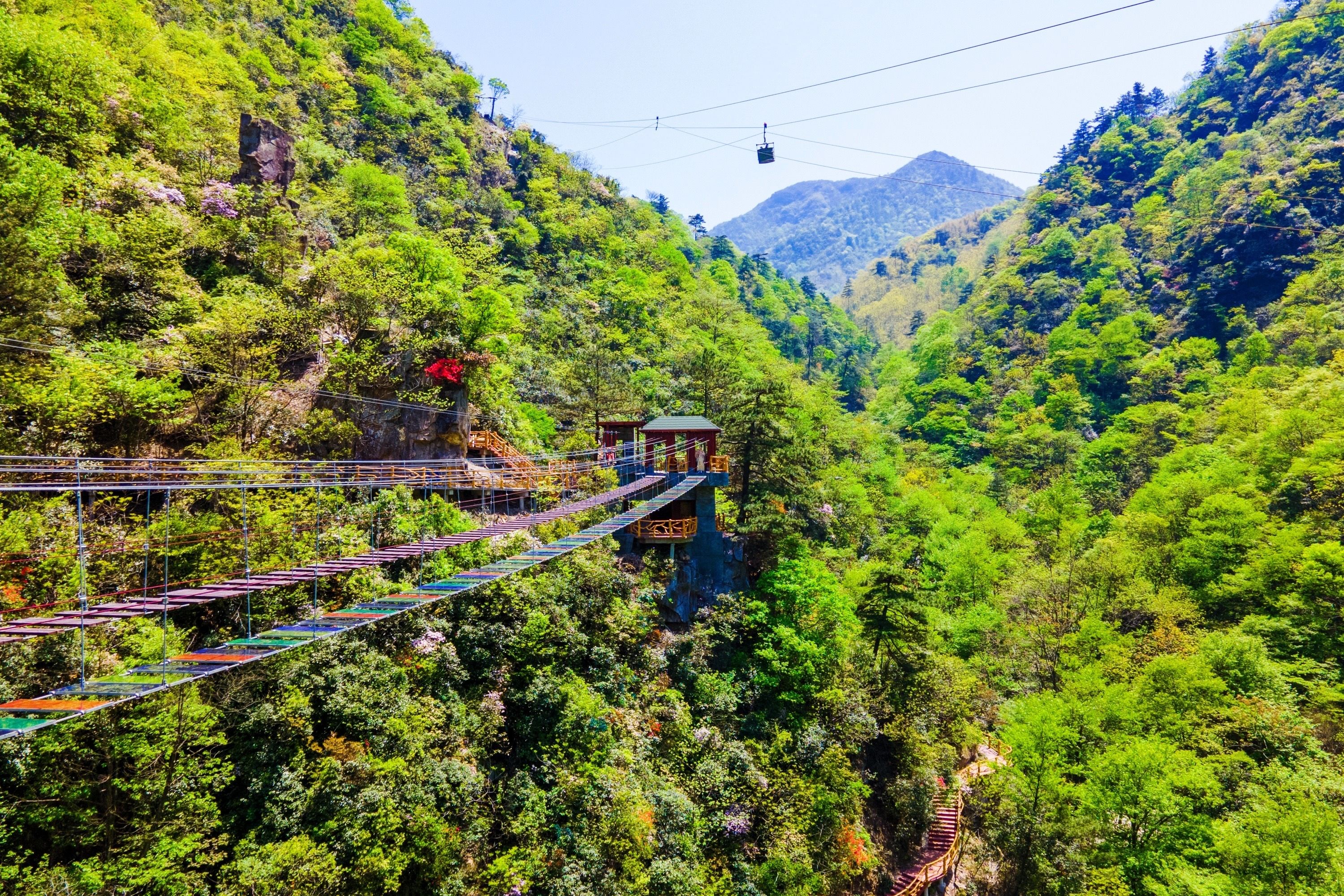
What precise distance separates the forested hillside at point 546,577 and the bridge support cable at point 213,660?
3.28 ft

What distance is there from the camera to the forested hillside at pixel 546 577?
9219mm

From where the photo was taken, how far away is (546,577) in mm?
14578

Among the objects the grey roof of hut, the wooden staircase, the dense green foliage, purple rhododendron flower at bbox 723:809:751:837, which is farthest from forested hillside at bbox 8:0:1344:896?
the grey roof of hut

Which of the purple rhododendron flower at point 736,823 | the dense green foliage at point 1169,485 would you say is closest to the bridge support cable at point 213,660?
the purple rhododendron flower at point 736,823

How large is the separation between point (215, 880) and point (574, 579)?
8418 millimetres

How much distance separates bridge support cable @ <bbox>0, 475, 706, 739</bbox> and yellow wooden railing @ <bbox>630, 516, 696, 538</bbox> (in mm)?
7078

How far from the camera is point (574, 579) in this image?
15.4 m

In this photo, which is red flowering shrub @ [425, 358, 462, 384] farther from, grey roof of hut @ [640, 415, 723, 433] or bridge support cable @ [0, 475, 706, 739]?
bridge support cable @ [0, 475, 706, 739]

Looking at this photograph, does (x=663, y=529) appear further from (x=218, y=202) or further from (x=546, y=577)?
(x=218, y=202)

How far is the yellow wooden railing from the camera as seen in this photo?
60.3ft

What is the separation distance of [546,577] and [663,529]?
4906 mm

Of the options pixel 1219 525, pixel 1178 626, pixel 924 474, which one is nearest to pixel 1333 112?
pixel 924 474

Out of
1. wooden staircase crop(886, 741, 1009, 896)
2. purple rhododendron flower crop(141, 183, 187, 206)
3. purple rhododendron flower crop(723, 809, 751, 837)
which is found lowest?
wooden staircase crop(886, 741, 1009, 896)

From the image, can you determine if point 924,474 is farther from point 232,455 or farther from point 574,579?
point 232,455
